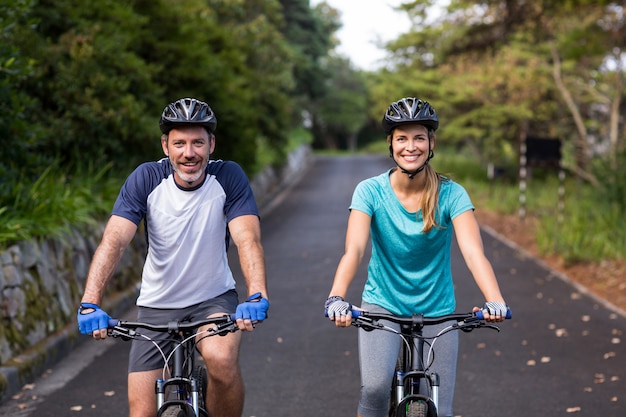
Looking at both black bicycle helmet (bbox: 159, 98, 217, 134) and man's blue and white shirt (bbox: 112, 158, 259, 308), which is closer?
black bicycle helmet (bbox: 159, 98, 217, 134)

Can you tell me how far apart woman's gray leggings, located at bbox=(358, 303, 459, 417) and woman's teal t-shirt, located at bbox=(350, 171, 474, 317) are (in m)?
0.20

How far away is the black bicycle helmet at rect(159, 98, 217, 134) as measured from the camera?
4.09 m

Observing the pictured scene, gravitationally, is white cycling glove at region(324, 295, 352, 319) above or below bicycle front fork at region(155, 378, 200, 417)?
above

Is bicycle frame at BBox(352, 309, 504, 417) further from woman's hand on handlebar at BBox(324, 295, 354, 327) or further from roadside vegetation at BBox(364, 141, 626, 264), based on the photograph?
roadside vegetation at BBox(364, 141, 626, 264)

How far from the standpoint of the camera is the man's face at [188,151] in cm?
414

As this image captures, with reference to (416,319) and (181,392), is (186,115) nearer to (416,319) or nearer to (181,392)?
(181,392)

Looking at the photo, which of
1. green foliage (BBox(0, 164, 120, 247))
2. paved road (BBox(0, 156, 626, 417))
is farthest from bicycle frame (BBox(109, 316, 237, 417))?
green foliage (BBox(0, 164, 120, 247))

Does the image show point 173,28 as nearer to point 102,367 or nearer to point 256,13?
point 102,367

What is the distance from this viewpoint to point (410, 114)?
408 centimetres

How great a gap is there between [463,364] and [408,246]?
156 inches

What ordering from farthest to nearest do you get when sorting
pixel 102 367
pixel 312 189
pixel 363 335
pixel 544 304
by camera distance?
pixel 312 189
pixel 544 304
pixel 102 367
pixel 363 335

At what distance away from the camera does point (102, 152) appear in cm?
1298

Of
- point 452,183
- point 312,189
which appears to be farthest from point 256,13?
point 452,183

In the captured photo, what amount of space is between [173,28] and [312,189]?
1517 cm
